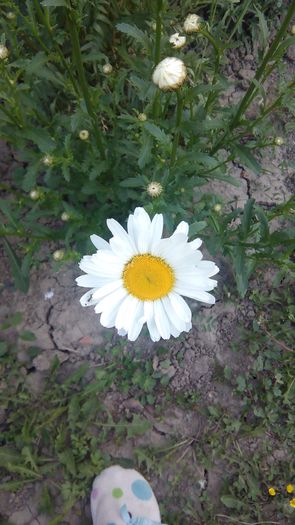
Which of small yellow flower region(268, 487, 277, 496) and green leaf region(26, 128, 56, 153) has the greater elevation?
green leaf region(26, 128, 56, 153)

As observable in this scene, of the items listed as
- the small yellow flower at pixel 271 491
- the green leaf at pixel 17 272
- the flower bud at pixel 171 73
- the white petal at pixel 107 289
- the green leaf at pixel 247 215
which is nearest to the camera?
the flower bud at pixel 171 73

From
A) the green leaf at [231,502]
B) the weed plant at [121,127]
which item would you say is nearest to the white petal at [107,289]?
the weed plant at [121,127]

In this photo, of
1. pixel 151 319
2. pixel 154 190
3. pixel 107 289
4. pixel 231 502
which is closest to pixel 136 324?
pixel 151 319

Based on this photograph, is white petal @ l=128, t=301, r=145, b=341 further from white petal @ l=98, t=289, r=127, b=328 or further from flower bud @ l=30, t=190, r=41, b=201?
flower bud @ l=30, t=190, r=41, b=201

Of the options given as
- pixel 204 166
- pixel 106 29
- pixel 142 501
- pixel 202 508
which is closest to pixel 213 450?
pixel 202 508

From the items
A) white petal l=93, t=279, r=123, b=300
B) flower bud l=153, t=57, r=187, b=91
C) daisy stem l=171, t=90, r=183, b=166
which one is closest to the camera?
flower bud l=153, t=57, r=187, b=91

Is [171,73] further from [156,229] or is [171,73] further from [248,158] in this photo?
[248,158]

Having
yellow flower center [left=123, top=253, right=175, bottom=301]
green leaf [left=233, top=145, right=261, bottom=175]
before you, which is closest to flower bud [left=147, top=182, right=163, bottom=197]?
yellow flower center [left=123, top=253, right=175, bottom=301]

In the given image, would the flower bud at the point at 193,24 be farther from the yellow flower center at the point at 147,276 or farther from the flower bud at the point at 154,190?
the yellow flower center at the point at 147,276
